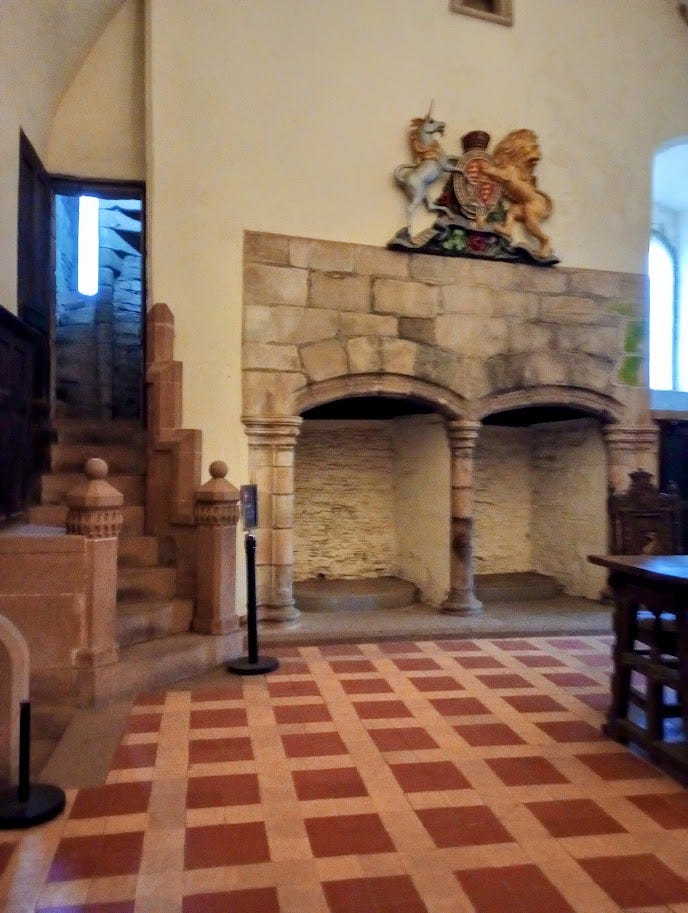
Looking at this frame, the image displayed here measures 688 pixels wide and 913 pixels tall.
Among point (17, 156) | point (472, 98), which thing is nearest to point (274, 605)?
point (17, 156)

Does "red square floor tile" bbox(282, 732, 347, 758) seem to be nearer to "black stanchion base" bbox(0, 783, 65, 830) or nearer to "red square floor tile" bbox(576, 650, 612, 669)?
"black stanchion base" bbox(0, 783, 65, 830)

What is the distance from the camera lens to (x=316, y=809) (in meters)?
2.50

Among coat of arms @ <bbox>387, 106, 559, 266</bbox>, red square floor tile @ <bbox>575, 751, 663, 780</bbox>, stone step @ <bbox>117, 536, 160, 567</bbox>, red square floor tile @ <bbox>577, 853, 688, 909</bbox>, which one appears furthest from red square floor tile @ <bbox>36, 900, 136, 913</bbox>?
coat of arms @ <bbox>387, 106, 559, 266</bbox>

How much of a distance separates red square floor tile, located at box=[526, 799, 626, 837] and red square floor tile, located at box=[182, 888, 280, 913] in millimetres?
895

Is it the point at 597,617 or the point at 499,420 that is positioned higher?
the point at 499,420

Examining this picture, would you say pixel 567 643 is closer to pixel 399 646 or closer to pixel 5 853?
pixel 399 646

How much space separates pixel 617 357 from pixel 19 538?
14.7 ft

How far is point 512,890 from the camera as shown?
6.68 feet

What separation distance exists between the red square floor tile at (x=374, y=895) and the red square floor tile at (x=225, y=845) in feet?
0.85

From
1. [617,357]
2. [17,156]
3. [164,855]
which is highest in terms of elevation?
[17,156]

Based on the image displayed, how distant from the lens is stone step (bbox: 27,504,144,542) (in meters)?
4.50

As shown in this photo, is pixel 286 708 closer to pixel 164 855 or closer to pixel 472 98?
pixel 164 855

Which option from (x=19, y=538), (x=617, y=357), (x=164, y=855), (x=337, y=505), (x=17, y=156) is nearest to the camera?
(x=164, y=855)

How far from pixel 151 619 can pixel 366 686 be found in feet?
3.82
